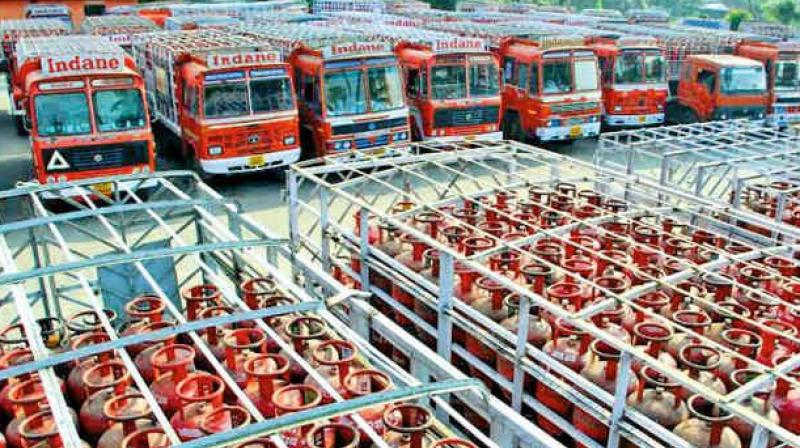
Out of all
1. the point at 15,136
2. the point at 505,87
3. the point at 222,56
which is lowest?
the point at 15,136

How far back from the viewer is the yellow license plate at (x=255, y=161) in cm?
1393

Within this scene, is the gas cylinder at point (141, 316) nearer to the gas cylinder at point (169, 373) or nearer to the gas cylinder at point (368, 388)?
the gas cylinder at point (169, 373)

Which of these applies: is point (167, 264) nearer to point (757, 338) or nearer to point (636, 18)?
point (757, 338)

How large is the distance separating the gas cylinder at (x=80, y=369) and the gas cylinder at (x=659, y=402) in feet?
12.0

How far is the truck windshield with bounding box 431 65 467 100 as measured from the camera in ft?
51.2

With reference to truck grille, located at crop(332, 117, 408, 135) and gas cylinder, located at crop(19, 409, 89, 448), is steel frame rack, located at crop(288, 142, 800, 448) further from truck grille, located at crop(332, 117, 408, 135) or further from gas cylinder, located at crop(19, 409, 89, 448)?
truck grille, located at crop(332, 117, 408, 135)

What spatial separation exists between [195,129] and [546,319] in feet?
32.2

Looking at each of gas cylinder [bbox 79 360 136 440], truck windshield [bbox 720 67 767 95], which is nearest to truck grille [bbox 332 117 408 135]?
truck windshield [bbox 720 67 767 95]

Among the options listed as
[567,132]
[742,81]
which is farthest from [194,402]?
[742,81]

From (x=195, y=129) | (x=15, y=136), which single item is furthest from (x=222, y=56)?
(x=15, y=136)

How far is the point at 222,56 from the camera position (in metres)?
13.5

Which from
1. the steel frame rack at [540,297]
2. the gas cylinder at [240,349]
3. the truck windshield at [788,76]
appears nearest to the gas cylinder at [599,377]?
the steel frame rack at [540,297]

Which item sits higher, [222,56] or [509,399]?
[222,56]

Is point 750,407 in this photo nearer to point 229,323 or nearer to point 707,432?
point 707,432
